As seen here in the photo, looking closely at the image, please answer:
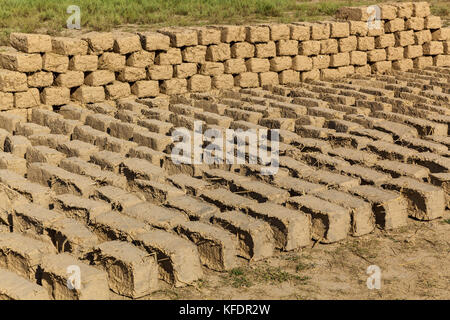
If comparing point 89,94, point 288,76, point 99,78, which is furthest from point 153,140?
point 288,76

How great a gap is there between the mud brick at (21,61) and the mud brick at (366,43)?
18.4 ft

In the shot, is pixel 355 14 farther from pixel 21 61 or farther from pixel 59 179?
pixel 59 179

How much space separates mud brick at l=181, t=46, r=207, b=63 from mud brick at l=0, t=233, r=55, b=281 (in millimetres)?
5580

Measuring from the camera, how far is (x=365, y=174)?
6.29 m

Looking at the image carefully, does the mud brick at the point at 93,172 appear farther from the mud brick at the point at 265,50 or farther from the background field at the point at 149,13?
the background field at the point at 149,13

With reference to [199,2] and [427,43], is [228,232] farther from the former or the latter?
[199,2]

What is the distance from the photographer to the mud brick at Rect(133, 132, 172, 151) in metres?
7.15

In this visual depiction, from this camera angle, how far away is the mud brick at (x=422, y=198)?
19.1 ft

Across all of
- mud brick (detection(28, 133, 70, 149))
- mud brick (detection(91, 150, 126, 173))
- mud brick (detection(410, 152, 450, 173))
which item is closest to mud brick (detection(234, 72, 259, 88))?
mud brick (detection(28, 133, 70, 149))

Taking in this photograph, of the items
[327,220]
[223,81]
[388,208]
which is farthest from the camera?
[223,81]

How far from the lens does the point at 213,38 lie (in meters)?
10.2

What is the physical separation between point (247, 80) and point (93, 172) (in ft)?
15.8

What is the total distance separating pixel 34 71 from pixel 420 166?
16.1 ft

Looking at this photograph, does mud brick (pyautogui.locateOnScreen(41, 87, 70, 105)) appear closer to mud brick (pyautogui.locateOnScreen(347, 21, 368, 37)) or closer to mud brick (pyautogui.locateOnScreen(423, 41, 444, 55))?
mud brick (pyautogui.locateOnScreen(347, 21, 368, 37))
